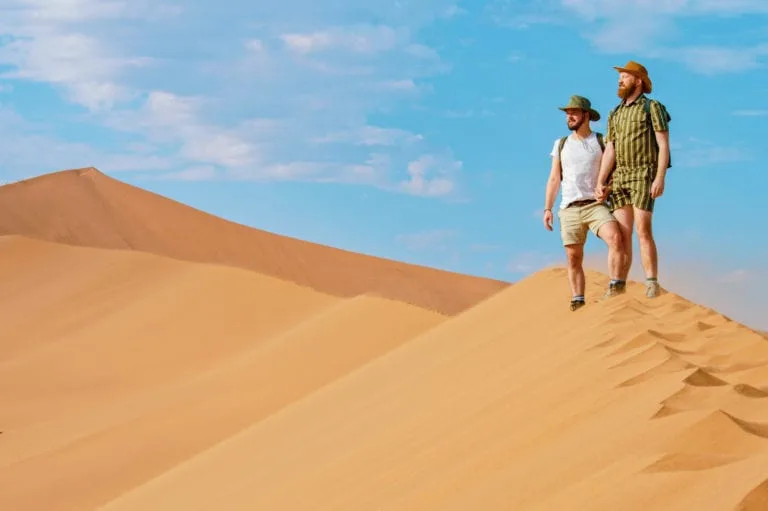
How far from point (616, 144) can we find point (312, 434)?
267 cm

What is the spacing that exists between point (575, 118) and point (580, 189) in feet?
1.49

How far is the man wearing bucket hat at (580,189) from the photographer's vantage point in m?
7.11

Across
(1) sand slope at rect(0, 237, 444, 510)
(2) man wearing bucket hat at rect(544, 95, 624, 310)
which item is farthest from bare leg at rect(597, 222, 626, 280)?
(1) sand slope at rect(0, 237, 444, 510)

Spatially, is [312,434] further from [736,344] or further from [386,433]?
[736,344]

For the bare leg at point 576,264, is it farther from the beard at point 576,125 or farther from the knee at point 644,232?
the beard at point 576,125

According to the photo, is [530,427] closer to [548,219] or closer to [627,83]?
[548,219]

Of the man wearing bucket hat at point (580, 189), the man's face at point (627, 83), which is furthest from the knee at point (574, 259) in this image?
the man's face at point (627, 83)

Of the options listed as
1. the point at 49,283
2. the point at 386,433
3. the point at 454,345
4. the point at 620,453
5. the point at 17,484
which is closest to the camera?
the point at 620,453

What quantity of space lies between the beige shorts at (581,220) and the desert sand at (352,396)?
51 cm

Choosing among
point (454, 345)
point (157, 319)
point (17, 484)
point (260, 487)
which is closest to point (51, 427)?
point (17, 484)

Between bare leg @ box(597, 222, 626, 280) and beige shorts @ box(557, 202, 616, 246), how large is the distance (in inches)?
1.3

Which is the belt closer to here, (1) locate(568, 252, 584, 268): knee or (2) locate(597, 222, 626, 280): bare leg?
(2) locate(597, 222, 626, 280): bare leg

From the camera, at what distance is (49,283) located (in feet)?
69.4

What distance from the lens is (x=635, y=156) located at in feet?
23.1
